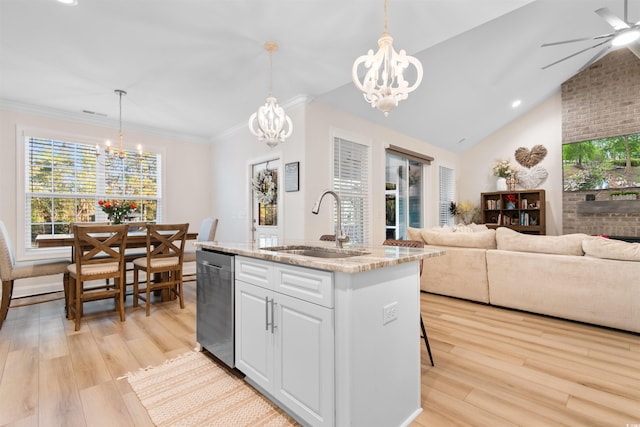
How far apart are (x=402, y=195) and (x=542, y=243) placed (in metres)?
2.99

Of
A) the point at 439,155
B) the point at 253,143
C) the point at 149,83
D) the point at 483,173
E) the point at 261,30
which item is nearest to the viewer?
the point at 261,30

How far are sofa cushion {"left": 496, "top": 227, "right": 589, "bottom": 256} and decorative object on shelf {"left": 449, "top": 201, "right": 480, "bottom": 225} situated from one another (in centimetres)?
417

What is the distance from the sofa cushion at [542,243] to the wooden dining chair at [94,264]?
13.4ft

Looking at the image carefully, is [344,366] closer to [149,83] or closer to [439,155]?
[149,83]

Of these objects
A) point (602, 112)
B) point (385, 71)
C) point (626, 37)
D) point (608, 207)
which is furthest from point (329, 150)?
point (602, 112)

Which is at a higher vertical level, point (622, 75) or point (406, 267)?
point (622, 75)

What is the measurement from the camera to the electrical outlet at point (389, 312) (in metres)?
1.43

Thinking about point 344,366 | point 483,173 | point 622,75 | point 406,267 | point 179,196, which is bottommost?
point 344,366

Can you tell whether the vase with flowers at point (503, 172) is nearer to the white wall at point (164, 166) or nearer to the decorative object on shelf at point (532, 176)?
the decorative object on shelf at point (532, 176)

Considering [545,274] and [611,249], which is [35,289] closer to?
[545,274]

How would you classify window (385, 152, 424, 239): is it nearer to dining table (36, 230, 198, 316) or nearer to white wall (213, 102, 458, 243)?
white wall (213, 102, 458, 243)

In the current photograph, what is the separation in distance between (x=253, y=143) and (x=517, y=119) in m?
6.32

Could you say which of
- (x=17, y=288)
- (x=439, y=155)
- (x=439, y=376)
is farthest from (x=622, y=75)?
(x=17, y=288)

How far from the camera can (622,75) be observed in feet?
19.2
